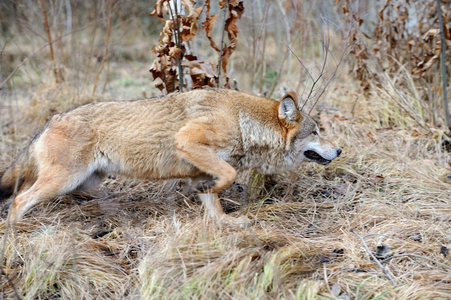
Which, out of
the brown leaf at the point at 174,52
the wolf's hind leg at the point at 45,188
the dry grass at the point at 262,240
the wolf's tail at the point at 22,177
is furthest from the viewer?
the brown leaf at the point at 174,52

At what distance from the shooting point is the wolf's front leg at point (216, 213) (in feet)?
13.3

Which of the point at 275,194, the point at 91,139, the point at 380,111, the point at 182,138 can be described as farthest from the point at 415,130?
the point at 91,139

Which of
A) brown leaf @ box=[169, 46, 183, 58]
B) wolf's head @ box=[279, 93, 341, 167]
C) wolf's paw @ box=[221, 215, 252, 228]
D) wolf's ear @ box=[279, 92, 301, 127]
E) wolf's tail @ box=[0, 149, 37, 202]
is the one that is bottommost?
wolf's paw @ box=[221, 215, 252, 228]

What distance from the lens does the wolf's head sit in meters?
4.63

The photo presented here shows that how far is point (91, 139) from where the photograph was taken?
4398 millimetres

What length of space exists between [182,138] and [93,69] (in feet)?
20.2

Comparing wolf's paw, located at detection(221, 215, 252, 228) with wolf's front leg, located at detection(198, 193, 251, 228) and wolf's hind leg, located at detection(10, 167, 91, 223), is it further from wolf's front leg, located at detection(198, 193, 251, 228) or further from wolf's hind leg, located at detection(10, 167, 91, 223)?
wolf's hind leg, located at detection(10, 167, 91, 223)

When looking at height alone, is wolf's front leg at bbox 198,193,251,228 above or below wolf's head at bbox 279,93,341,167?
below

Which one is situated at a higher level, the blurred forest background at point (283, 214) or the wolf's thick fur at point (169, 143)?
the wolf's thick fur at point (169, 143)

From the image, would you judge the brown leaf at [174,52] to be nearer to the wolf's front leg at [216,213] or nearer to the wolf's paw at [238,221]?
the wolf's front leg at [216,213]

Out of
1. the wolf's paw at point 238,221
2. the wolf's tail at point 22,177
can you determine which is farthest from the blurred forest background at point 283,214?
the wolf's tail at point 22,177

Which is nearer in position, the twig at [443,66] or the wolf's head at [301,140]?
the wolf's head at [301,140]

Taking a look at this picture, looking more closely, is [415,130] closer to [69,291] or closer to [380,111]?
[380,111]

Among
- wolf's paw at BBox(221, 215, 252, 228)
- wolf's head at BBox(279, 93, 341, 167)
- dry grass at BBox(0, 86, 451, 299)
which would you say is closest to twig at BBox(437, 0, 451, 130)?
dry grass at BBox(0, 86, 451, 299)
